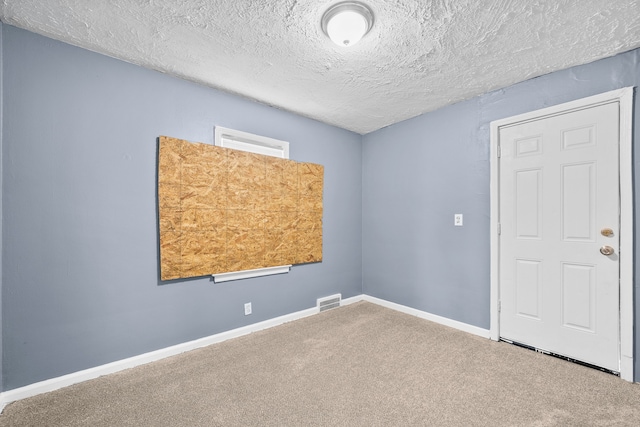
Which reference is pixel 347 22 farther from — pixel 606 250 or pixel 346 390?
pixel 606 250

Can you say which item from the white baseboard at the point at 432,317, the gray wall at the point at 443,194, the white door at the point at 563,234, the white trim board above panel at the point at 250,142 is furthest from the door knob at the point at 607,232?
the white trim board above panel at the point at 250,142

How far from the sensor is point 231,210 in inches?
104

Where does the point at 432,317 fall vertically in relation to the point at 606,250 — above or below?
below

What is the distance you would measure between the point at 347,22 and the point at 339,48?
35cm

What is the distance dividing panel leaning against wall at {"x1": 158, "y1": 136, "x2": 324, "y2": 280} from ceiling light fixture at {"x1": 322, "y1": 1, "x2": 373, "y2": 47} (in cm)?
146

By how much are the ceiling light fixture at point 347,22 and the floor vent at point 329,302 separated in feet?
9.24

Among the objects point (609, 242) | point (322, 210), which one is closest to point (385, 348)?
point (322, 210)

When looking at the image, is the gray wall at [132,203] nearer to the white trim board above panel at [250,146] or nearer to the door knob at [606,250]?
the white trim board above panel at [250,146]

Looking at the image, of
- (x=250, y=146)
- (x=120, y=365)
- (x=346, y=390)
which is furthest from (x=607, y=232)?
(x=120, y=365)

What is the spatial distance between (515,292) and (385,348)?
4.44 ft

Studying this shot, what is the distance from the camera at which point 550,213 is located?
7.64 feet

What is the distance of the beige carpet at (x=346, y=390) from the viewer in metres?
1.58

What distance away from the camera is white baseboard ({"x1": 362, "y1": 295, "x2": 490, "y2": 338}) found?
8.99 ft

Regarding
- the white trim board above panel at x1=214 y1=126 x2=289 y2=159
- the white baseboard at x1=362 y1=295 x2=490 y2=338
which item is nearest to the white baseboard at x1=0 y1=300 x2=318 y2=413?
the white baseboard at x1=362 y1=295 x2=490 y2=338
